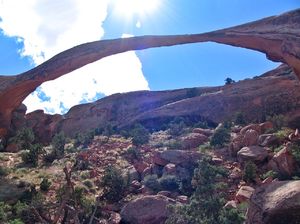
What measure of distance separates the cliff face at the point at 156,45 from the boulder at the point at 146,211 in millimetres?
5874

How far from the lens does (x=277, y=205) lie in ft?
30.9

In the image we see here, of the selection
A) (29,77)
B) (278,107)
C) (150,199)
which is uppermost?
(29,77)

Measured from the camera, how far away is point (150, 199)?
52.3ft

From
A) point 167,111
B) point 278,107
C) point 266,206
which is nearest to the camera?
point 266,206

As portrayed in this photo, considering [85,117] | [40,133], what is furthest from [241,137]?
[85,117]

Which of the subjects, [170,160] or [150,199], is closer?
[150,199]

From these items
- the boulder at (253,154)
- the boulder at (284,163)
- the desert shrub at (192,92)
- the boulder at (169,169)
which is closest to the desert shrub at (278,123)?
the boulder at (253,154)

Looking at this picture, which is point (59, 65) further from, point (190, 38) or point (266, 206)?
point (266, 206)

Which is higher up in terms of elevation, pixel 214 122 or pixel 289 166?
pixel 214 122

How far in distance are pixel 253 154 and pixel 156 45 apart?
6.80 metres

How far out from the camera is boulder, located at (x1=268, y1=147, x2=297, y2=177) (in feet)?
52.2

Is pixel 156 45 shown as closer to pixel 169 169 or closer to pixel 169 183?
pixel 169 183

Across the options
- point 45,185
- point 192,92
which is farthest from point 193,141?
point 192,92

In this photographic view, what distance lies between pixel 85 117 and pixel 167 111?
12638 mm
